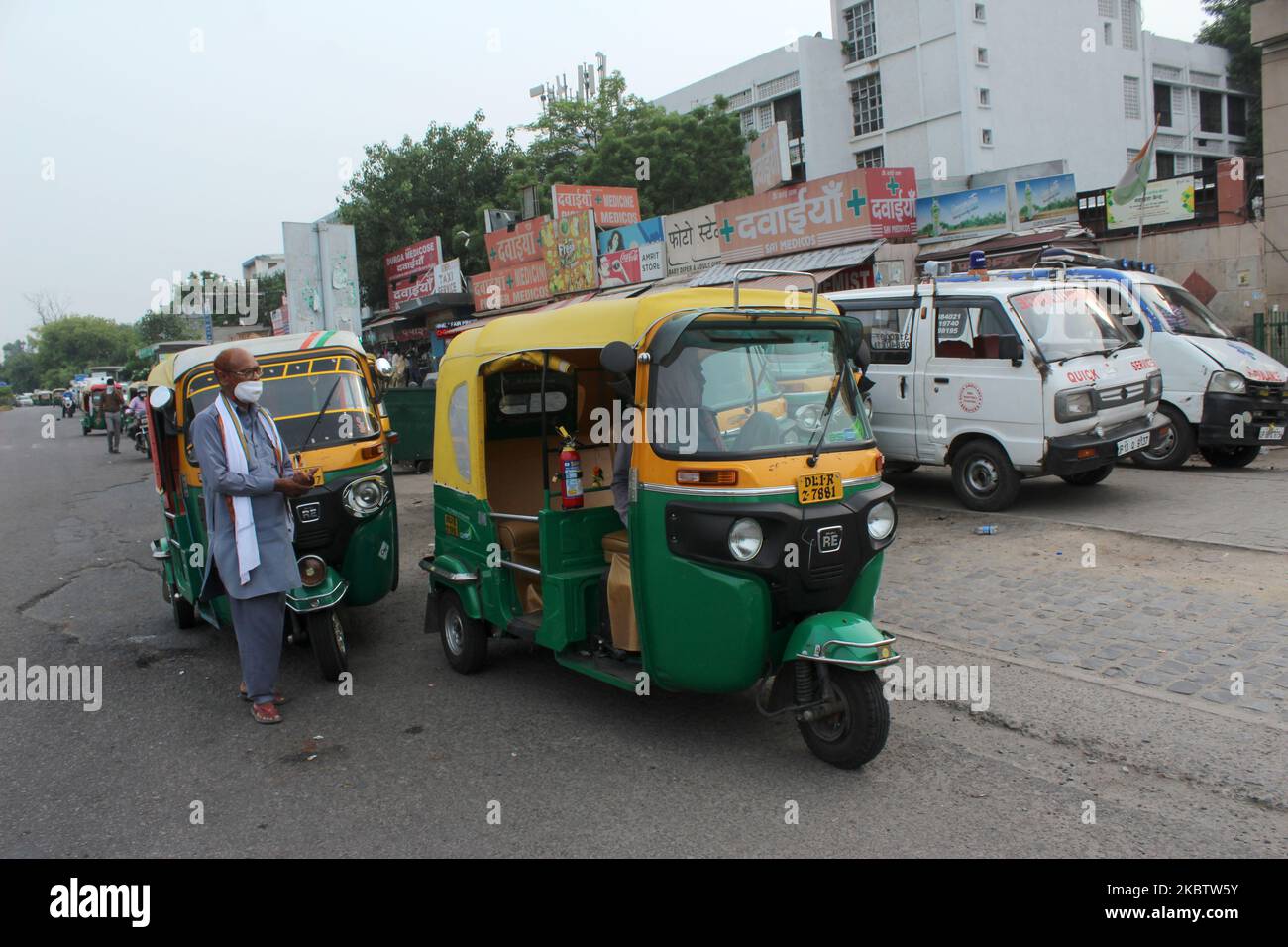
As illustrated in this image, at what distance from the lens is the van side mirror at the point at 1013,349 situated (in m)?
9.00

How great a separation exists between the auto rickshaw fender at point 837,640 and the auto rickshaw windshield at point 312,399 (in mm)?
3775

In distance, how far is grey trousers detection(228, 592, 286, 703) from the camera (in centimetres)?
536

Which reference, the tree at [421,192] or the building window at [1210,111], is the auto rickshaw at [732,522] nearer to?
the tree at [421,192]

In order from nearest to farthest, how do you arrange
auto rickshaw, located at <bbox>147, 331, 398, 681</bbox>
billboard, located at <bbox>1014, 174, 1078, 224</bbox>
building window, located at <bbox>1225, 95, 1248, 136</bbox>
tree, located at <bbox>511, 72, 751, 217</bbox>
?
1. auto rickshaw, located at <bbox>147, 331, 398, 681</bbox>
2. billboard, located at <bbox>1014, 174, 1078, 224</bbox>
3. tree, located at <bbox>511, 72, 751, 217</bbox>
4. building window, located at <bbox>1225, 95, 1248, 136</bbox>

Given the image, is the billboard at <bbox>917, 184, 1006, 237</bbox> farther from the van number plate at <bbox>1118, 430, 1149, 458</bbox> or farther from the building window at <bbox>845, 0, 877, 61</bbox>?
the building window at <bbox>845, 0, 877, 61</bbox>

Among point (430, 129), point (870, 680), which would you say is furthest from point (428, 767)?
point (430, 129)

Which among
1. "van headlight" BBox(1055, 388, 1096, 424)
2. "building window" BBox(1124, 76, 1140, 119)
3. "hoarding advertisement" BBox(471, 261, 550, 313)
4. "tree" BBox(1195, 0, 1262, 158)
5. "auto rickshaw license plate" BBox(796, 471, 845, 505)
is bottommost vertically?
"auto rickshaw license plate" BBox(796, 471, 845, 505)

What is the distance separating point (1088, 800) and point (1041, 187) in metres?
15.3

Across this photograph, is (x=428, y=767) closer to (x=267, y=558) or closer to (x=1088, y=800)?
(x=267, y=558)

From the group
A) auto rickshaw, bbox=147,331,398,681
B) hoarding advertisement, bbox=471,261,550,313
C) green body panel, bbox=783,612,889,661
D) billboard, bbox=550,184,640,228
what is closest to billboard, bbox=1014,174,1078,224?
billboard, bbox=550,184,640,228

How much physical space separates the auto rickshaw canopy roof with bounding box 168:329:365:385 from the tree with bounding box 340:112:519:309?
27.7m

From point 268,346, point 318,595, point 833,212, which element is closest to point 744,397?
point 318,595

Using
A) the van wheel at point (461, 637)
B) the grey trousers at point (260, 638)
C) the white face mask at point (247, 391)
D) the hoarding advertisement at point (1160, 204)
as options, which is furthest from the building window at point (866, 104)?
the grey trousers at point (260, 638)
